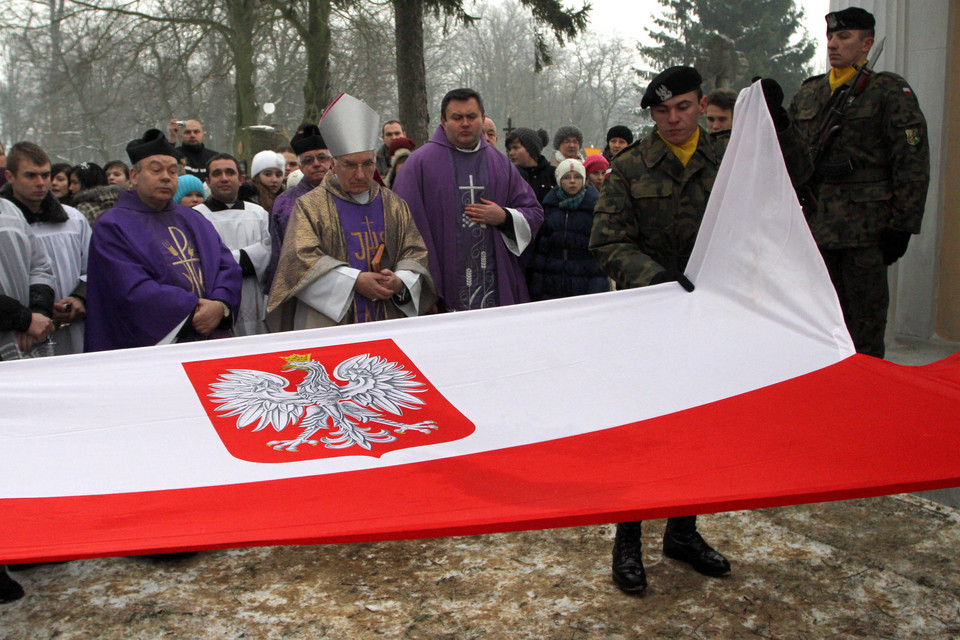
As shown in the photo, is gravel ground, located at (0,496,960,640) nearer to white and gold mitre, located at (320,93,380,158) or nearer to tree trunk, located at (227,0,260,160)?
white and gold mitre, located at (320,93,380,158)

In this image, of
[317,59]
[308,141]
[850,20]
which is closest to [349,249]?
[308,141]

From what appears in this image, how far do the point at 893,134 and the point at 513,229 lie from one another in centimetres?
208

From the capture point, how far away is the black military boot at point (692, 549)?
340 cm

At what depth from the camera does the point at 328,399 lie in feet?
9.24

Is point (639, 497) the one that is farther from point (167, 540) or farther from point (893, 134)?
point (893, 134)

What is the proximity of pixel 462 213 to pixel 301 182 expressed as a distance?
3.42 feet

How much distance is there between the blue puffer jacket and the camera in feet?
18.5

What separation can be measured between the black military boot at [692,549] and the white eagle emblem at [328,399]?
127 centimetres

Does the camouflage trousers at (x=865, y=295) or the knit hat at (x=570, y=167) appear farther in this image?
the knit hat at (x=570, y=167)

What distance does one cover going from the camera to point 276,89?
76.1ft

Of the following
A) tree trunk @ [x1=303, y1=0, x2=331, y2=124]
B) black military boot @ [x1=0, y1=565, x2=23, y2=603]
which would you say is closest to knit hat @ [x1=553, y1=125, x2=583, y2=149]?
black military boot @ [x1=0, y1=565, x2=23, y2=603]

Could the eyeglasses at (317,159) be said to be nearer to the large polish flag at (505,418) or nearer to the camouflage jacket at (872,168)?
the large polish flag at (505,418)

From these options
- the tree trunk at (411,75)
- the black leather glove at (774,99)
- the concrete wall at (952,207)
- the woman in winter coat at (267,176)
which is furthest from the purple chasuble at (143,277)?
the tree trunk at (411,75)

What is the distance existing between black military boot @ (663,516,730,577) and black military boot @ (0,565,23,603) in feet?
8.37
